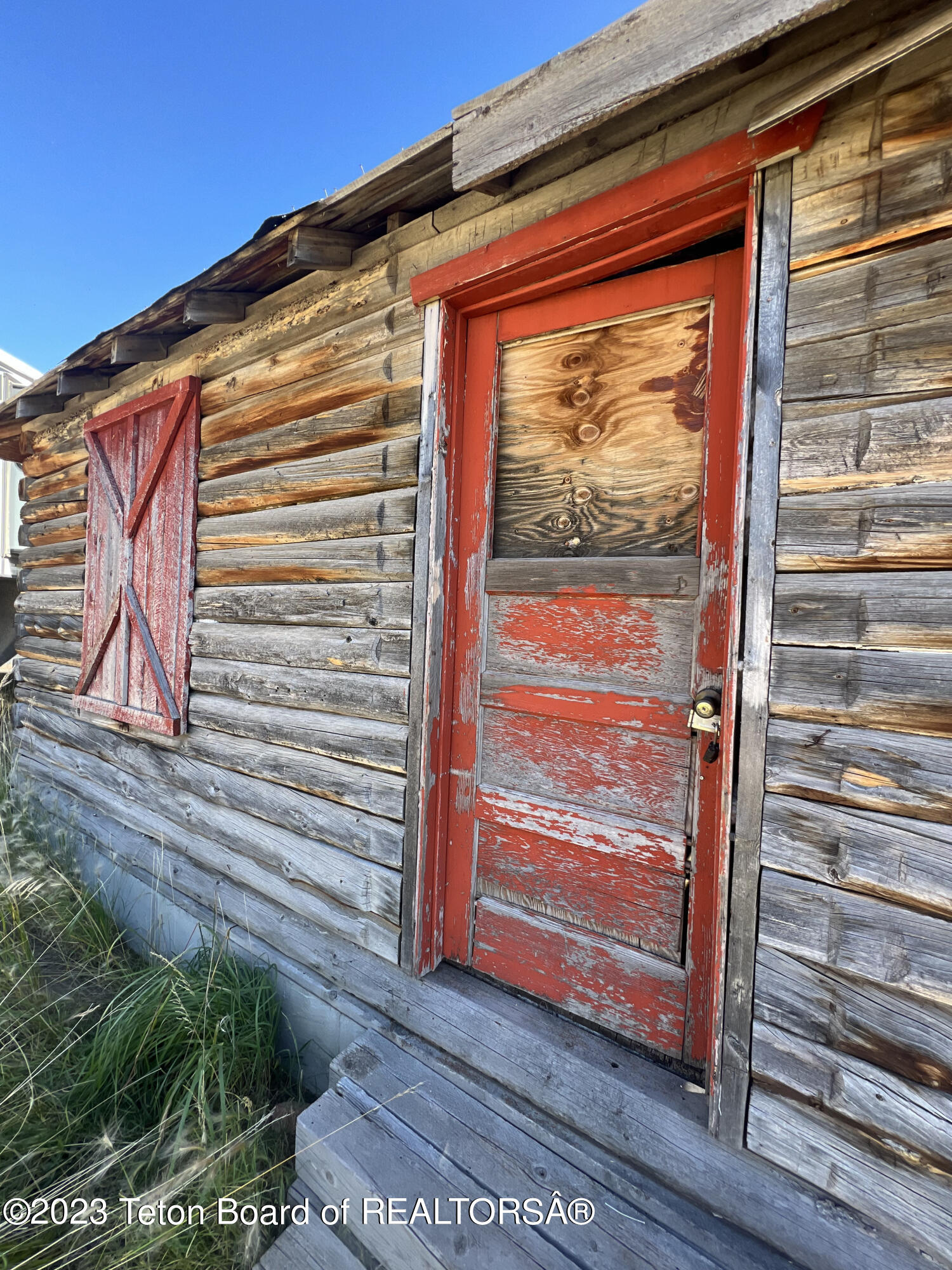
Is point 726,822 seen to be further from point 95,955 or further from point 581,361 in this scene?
point 95,955

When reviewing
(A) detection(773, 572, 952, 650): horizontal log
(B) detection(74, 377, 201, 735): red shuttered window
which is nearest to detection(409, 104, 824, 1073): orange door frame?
(A) detection(773, 572, 952, 650): horizontal log

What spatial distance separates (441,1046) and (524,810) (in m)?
0.79

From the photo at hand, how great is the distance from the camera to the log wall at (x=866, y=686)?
1147 mm

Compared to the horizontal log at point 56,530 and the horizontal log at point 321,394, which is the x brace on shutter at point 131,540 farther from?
the horizontal log at point 56,530

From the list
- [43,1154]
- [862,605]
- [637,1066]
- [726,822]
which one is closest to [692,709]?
[726,822]

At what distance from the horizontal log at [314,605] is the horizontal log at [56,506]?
192 centimetres

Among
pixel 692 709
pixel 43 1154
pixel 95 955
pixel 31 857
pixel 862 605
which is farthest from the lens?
pixel 31 857

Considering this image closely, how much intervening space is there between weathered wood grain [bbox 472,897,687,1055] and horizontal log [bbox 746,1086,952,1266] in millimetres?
313

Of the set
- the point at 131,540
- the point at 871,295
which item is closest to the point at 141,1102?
the point at 131,540

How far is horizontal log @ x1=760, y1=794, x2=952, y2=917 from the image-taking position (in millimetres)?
1140

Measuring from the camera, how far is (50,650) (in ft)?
14.7

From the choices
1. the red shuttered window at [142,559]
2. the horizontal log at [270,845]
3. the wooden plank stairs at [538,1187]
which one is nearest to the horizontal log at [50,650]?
the red shuttered window at [142,559]

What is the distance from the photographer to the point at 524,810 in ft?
6.21

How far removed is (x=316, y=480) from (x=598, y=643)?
1.38 meters
